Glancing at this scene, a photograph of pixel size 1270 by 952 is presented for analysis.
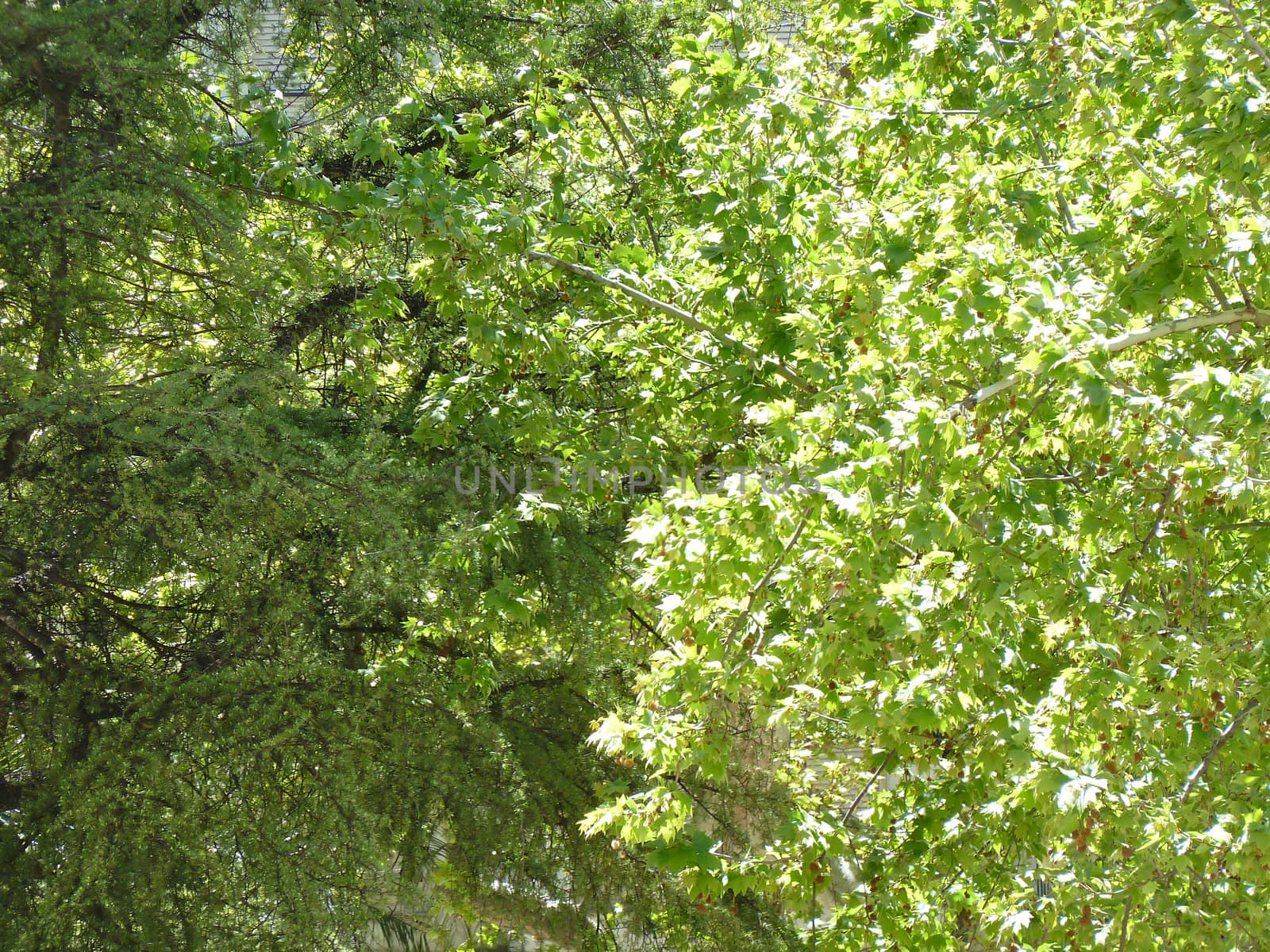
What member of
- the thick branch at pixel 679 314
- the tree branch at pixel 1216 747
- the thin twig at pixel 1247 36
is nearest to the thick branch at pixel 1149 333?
the thin twig at pixel 1247 36

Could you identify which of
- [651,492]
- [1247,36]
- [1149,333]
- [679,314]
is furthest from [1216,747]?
[651,492]

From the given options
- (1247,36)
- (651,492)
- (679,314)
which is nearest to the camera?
(1247,36)

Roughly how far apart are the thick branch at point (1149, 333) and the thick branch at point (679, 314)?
1510 mm

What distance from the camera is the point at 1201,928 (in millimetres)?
4031

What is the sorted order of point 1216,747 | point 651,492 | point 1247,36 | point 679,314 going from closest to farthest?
point 1247,36 → point 1216,747 → point 679,314 → point 651,492

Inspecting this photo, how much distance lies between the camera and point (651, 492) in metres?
6.68

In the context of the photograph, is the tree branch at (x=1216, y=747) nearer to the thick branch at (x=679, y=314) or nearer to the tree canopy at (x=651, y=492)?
the tree canopy at (x=651, y=492)

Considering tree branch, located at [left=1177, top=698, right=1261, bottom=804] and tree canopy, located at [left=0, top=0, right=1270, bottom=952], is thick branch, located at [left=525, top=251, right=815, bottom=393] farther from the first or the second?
tree branch, located at [left=1177, top=698, right=1261, bottom=804]

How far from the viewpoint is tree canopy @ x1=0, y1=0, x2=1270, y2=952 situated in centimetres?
401

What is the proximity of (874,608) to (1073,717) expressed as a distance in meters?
0.92

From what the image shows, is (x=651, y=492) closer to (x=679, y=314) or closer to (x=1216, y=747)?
(x=679, y=314)

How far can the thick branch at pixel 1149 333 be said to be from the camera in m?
3.89

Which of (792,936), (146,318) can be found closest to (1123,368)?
(792,936)

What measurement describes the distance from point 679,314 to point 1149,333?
2.33 meters
